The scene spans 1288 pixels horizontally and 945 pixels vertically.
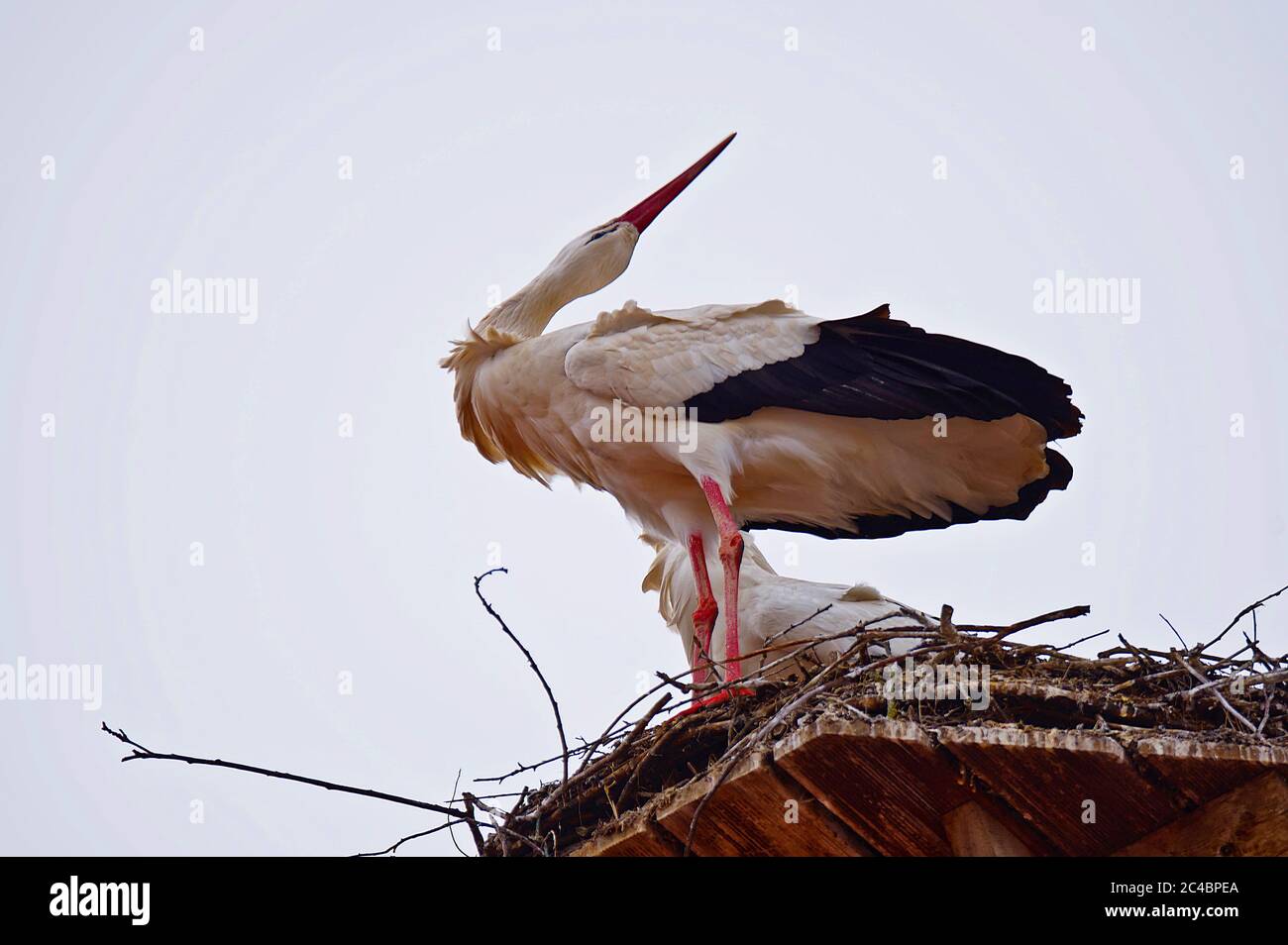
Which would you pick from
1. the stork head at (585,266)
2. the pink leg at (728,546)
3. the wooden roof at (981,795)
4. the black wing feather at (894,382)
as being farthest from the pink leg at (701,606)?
the wooden roof at (981,795)

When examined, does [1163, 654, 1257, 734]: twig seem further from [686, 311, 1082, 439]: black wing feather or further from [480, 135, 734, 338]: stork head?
[480, 135, 734, 338]: stork head

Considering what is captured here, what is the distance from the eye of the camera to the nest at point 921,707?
149 inches

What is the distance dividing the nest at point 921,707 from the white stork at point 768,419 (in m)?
1.29

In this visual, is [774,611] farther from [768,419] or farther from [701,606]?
[768,419]

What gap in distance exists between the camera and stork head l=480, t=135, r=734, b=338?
6652 millimetres

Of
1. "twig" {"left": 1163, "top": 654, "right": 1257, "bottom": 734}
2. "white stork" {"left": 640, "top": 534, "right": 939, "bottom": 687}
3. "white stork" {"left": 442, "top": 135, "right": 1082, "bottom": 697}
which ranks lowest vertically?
"twig" {"left": 1163, "top": 654, "right": 1257, "bottom": 734}

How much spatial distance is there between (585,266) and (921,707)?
11.4 ft

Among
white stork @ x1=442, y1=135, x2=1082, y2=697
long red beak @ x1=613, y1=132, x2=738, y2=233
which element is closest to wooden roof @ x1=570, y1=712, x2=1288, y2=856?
white stork @ x1=442, y1=135, x2=1082, y2=697

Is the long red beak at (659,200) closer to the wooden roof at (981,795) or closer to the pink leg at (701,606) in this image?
Result: the pink leg at (701,606)

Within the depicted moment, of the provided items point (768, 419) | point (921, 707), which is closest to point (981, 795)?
point (921, 707)

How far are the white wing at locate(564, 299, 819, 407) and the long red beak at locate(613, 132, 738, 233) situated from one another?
129 centimetres

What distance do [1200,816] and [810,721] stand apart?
2.79ft

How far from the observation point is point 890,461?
6012mm
